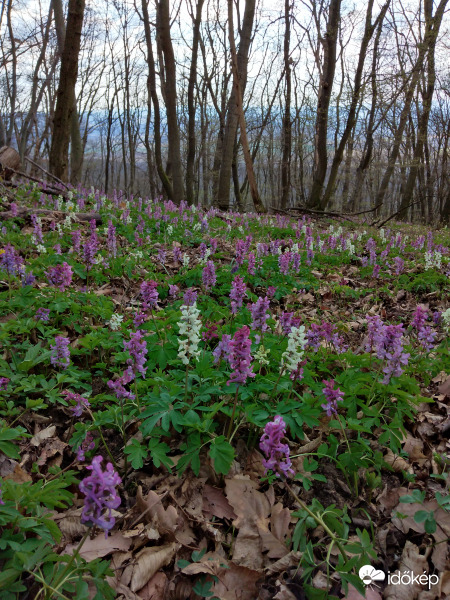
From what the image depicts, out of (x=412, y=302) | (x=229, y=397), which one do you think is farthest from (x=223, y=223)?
(x=229, y=397)

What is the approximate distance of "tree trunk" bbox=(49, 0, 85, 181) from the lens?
8.30m

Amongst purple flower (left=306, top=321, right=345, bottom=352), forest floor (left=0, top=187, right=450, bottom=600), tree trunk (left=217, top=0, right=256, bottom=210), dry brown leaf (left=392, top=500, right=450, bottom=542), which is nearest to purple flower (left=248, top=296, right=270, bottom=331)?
forest floor (left=0, top=187, right=450, bottom=600)

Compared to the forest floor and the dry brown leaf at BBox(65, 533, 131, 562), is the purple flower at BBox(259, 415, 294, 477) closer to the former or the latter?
the forest floor

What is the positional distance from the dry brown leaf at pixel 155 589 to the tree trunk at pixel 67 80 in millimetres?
9909

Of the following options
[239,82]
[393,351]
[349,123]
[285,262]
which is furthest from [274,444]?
[349,123]

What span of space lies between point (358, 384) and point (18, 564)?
Result: 201cm

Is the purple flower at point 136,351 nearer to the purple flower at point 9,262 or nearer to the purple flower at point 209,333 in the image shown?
the purple flower at point 209,333

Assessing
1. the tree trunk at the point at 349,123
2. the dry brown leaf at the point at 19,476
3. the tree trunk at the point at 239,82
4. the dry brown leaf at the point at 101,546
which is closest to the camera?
the dry brown leaf at the point at 101,546

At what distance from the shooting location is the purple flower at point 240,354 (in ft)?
6.43

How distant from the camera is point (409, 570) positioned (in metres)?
1.81

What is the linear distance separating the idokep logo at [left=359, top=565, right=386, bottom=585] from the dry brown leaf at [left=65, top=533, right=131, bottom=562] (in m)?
1.13

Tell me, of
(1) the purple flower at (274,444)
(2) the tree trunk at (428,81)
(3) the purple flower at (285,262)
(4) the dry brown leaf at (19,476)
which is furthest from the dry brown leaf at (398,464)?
(2) the tree trunk at (428,81)

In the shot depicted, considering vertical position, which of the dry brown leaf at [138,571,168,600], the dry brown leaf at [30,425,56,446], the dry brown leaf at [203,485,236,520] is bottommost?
the dry brown leaf at [138,571,168,600]

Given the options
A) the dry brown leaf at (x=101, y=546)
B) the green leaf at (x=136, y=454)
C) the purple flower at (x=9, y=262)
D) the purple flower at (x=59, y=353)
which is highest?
the purple flower at (x=9, y=262)
